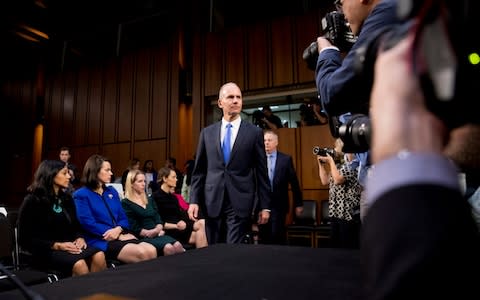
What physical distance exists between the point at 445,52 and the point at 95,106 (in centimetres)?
908

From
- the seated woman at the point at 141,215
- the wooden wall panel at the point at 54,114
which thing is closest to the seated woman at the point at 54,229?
the seated woman at the point at 141,215

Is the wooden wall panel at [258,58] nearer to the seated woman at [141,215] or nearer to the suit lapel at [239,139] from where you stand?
the seated woman at [141,215]

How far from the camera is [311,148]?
5.64m

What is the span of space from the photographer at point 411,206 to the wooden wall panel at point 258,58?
6.18 meters

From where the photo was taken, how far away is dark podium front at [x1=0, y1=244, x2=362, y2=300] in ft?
1.96

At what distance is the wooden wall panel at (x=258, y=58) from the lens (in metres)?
6.40

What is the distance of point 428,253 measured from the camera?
0.73 feet

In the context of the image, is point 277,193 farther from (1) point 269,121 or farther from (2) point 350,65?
(2) point 350,65

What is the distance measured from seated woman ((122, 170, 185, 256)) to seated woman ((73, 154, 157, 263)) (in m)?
0.22

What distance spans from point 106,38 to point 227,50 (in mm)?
3737

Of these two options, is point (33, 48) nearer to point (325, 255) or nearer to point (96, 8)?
point (96, 8)

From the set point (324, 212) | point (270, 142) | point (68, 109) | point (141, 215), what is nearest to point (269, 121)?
point (324, 212)

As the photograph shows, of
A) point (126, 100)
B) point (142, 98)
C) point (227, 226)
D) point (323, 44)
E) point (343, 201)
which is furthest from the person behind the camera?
point (126, 100)

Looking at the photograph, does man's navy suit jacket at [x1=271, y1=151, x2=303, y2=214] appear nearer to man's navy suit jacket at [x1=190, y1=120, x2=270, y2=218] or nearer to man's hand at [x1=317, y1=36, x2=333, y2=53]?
man's navy suit jacket at [x1=190, y1=120, x2=270, y2=218]
